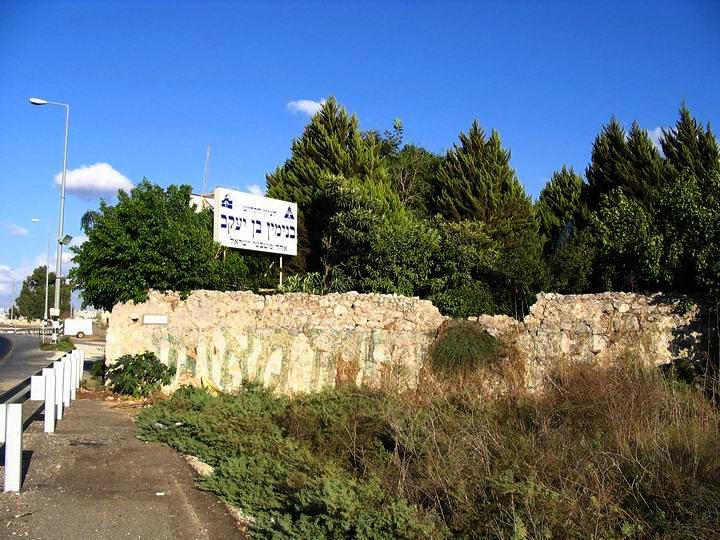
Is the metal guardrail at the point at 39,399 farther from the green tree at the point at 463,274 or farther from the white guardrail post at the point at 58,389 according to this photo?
the green tree at the point at 463,274

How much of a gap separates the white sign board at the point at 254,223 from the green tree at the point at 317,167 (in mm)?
2447

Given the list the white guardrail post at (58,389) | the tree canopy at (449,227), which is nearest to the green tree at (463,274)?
the tree canopy at (449,227)

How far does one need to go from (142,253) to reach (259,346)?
11.2ft

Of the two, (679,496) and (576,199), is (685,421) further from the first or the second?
(576,199)

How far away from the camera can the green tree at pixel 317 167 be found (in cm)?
2292

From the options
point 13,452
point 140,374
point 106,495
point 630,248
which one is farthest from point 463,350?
→ point 13,452

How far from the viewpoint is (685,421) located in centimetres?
720

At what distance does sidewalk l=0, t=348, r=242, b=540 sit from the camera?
18.4 feet

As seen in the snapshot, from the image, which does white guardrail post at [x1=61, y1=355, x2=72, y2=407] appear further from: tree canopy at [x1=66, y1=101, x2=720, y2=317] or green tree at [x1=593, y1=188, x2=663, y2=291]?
green tree at [x1=593, y1=188, x2=663, y2=291]

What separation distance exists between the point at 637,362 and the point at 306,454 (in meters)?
6.05

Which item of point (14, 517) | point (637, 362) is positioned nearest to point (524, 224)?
point (637, 362)

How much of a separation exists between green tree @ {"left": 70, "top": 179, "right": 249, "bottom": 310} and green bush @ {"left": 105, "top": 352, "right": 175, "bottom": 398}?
1.40 meters

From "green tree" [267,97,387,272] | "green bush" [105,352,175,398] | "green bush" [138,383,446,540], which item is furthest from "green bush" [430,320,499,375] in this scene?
"green tree" [267,97,387,272]

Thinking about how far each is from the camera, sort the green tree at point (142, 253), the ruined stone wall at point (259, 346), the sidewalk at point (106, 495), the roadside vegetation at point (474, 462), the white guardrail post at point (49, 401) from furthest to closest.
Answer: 1. the green tree at point (142, 253)
2. the ruined stone wall at point (259, 346)
3. the white guardrail post at point (49, 401)
4. the sidewalk at point (106, 495)
5. the roadside vegetation at point (474, 462)
